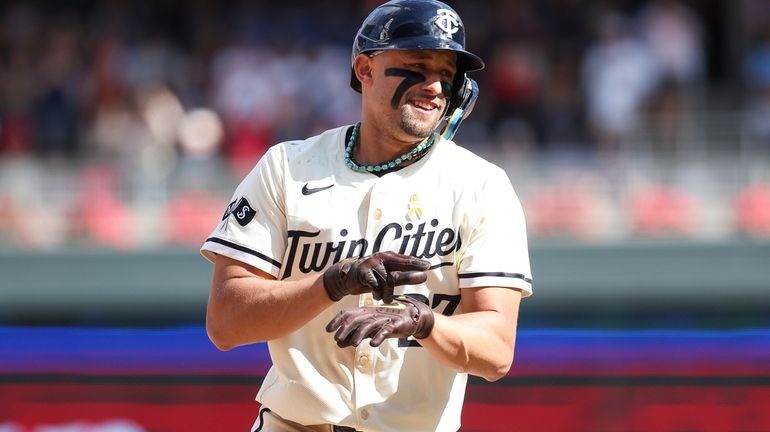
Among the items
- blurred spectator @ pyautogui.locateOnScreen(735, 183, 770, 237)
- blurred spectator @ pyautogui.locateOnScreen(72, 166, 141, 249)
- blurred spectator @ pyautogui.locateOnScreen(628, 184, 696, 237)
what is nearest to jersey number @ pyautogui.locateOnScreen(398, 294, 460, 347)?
blurred spectator @ pyautogui.locateOnScreen(628, 184, 696, 237)

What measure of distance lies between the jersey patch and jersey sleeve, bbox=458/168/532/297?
24.3 inches

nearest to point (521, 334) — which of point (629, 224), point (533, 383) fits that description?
point (533, 383)

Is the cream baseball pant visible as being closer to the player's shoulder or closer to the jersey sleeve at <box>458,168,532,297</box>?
the jersey sleeve at <box>458,168,532,297</box>

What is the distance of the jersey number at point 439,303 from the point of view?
3.41 m

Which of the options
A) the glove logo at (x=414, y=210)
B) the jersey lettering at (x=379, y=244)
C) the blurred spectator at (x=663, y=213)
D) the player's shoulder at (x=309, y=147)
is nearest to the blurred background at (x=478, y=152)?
the blurred spectator at (x=663, y=213)

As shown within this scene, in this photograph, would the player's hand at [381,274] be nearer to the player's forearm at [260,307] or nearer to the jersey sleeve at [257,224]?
the player's forearm at [260,307]

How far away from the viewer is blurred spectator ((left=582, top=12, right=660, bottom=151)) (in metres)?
10.4

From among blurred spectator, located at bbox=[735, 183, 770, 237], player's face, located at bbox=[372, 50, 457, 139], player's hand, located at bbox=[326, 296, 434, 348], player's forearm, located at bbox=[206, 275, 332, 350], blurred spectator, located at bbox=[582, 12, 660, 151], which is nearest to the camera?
player's hand, located at bbox=[326, 296, 434, 348]

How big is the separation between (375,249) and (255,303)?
372 mm

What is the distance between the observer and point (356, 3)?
13000 mm

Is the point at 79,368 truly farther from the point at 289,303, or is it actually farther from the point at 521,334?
the point at 289,303

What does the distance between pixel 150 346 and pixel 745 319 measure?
166 inches

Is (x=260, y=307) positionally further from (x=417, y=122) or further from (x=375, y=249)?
(x=417, y=122)

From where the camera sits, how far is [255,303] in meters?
3.31
